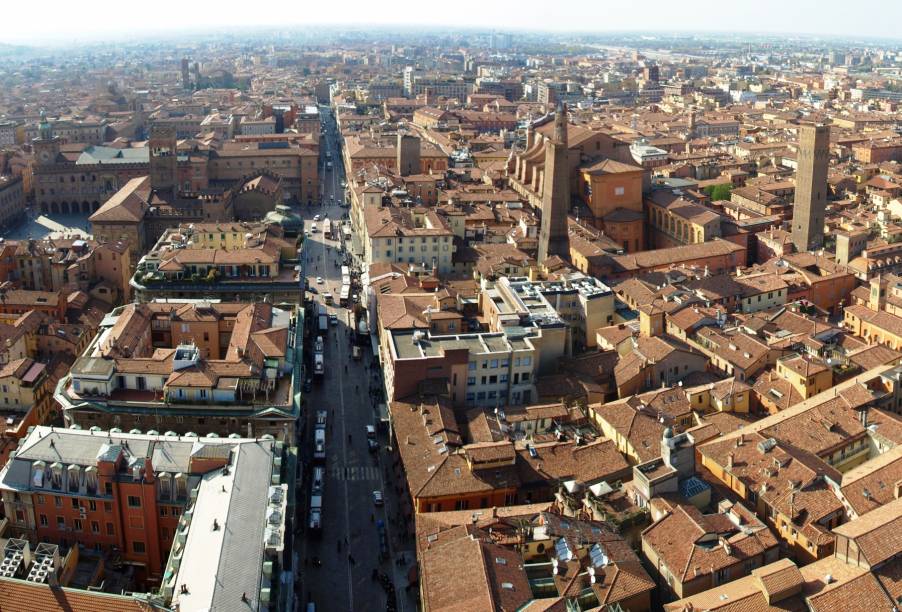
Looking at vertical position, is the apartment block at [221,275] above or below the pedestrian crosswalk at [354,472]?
above

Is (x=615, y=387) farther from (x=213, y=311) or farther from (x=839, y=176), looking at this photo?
(x=839, y=176)

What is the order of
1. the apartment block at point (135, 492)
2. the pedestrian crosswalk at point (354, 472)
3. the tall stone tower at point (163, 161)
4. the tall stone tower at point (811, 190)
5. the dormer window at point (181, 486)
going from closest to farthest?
the apartment block at point (135, 492) < the dormer window at point (181, 486) < the pedestrian crosswalk at point (354, 472) < the tall stone tower at point (811, 190) < the tall stone tower at point (163, 161)

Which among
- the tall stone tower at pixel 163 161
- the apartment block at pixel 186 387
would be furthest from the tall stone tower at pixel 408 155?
the apartment block at pixel 186 387

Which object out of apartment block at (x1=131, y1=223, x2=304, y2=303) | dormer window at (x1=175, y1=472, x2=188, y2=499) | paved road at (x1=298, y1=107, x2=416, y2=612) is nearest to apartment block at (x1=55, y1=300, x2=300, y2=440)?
paved road at (x1=298, y1=107, x2=416, y2=612)

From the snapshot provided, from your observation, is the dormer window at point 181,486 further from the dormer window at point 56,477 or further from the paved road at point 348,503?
the paved road at point 348,503

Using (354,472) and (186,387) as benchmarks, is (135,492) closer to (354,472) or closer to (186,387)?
(186,387)

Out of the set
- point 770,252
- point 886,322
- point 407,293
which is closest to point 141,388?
point 407,293

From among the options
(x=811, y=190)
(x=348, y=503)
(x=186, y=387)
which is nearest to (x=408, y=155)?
(x=811, y=190)

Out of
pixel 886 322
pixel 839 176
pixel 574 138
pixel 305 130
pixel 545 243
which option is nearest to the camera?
pixel 886 322
